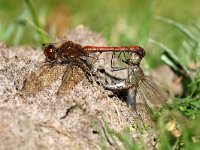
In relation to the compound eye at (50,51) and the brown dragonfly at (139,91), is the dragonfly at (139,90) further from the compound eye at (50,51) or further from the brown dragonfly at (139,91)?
the compound eye at (50,51)

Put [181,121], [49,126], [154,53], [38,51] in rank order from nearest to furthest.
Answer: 1. [49,126]
2. [181,121]
3. [38,51]
4. [154,53]

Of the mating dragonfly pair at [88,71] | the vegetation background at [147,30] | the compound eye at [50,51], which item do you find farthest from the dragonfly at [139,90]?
the compound eye at [50,51]

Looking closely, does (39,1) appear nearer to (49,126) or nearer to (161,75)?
(161,75)

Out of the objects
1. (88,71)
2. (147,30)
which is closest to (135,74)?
(88,71)

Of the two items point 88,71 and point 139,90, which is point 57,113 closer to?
point 88,71

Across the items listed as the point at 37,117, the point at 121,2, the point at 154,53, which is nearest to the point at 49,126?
the point at 37,117

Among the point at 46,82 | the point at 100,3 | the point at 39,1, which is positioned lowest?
the point at 46,82

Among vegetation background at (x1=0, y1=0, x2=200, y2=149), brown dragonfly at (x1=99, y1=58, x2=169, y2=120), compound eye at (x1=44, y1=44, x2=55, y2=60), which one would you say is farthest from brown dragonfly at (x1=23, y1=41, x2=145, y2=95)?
vegetation background at (x1=0, y1=0, x2=200, y2=149)
